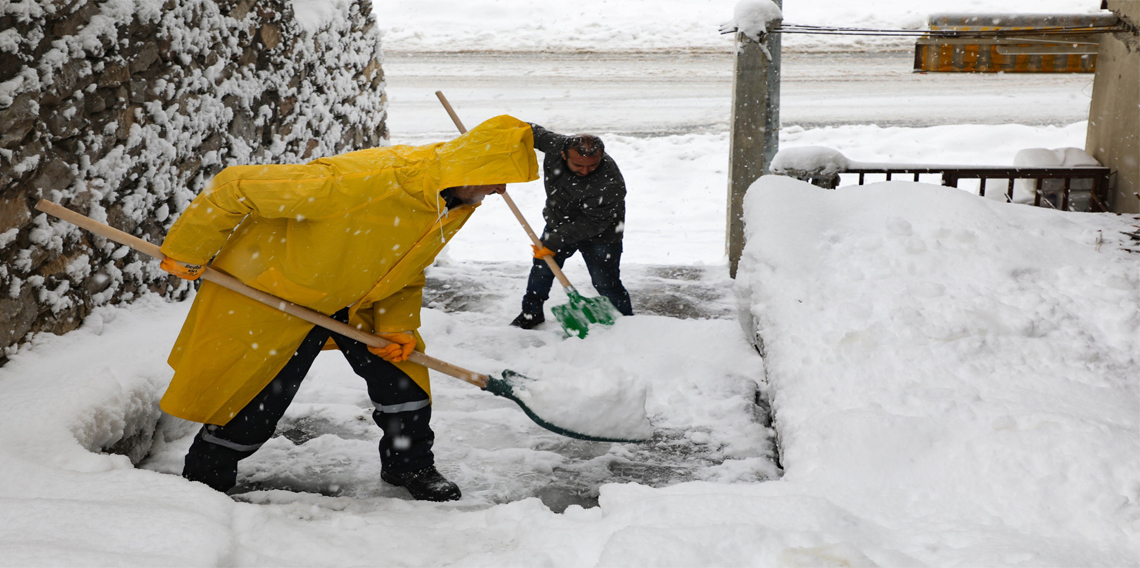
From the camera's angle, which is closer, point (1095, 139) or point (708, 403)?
point (708, 403)

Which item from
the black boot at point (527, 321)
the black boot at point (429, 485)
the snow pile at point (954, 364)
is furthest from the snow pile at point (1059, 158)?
the black boot at point (429, 485)

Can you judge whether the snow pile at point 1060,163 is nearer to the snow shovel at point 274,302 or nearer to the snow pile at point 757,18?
the snow pile at point 757,18

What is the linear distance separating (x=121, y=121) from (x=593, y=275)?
2.46 meters

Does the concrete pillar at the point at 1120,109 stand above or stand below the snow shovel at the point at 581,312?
above

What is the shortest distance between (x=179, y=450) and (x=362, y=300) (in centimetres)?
102

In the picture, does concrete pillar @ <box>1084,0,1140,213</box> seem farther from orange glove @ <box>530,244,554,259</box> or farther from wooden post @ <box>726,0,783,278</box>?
orange glove @ <box>530,244,554,259</box>

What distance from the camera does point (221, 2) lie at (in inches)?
157

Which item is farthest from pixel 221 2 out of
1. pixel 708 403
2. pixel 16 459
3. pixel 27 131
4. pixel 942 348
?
pixel 942 348

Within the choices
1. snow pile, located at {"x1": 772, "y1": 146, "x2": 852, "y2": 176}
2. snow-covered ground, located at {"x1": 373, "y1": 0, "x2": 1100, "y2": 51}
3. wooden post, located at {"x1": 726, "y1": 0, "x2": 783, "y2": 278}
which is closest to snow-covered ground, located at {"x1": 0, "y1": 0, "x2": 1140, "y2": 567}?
snow pile, located at {"x1": 772, "y1": 146, "x2": 852, "y2": 176}

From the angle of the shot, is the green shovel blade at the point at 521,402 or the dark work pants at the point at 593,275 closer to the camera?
the green shovel blade at the point at 521,402

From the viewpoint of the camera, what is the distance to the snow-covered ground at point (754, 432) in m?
1.79

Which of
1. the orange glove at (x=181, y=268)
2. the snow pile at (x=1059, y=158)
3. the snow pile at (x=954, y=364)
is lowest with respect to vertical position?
the snow pile at (x=954, y=364)

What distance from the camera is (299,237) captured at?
229 centimetres

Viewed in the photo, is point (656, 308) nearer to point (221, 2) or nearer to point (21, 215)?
point (221, 2)
